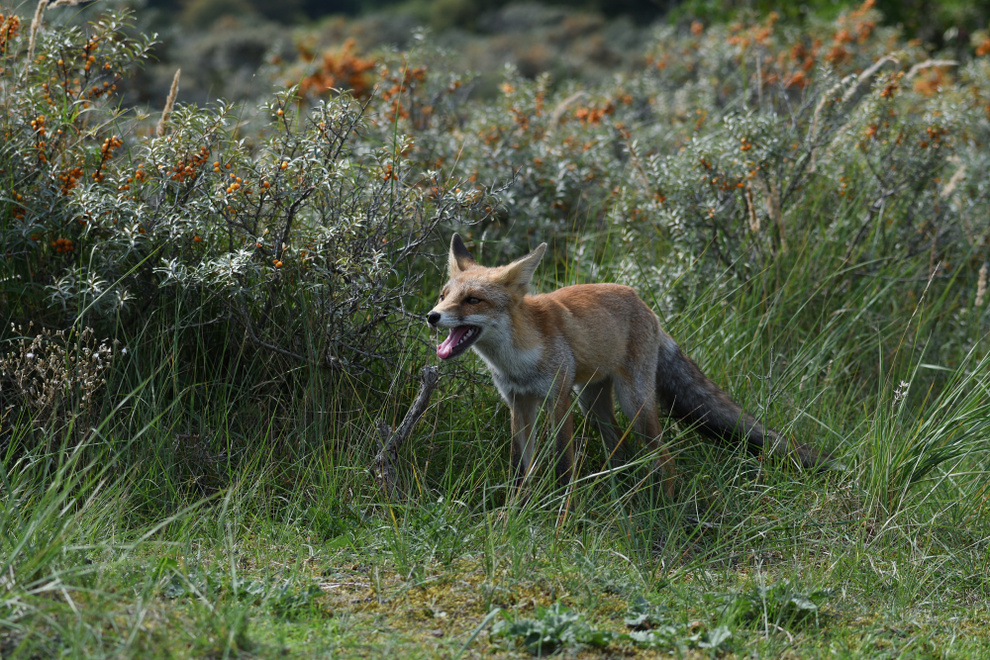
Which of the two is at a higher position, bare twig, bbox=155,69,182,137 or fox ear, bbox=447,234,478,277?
bare twig, bbox=155,69,182,137

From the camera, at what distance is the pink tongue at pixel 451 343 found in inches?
183

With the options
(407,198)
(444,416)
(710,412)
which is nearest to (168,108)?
(407,198)

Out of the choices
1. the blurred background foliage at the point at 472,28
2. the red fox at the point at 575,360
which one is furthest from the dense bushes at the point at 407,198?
the blurred background foliage at the point at 472,28

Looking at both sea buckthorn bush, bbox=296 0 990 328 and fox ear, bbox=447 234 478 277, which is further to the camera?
sea buckthorn bush, bbox=296 0 990 328

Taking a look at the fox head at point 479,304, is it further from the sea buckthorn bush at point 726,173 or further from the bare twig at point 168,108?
the bare twig at point 168,108

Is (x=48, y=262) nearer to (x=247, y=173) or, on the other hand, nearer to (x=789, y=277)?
(x=247, y=173)

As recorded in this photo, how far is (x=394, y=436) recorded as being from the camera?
4566 mm

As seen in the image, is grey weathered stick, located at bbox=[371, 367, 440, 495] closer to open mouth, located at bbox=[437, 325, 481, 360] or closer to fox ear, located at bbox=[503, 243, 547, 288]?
open mouth, located at bbox=[437, 325, 481, 360]

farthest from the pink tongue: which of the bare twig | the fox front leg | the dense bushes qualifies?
the bare twig

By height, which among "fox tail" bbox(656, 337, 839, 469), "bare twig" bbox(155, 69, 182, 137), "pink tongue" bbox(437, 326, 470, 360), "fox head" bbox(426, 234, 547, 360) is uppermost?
"bare twig" bbox(155, 69, 182, 137)

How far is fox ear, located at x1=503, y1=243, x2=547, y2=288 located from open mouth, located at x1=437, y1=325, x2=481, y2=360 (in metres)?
0.36

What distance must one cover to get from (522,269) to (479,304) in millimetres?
351

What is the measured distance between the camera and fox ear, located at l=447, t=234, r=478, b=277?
529 centimetres

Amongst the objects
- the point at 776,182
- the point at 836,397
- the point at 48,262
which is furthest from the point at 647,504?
the point at 48,262
